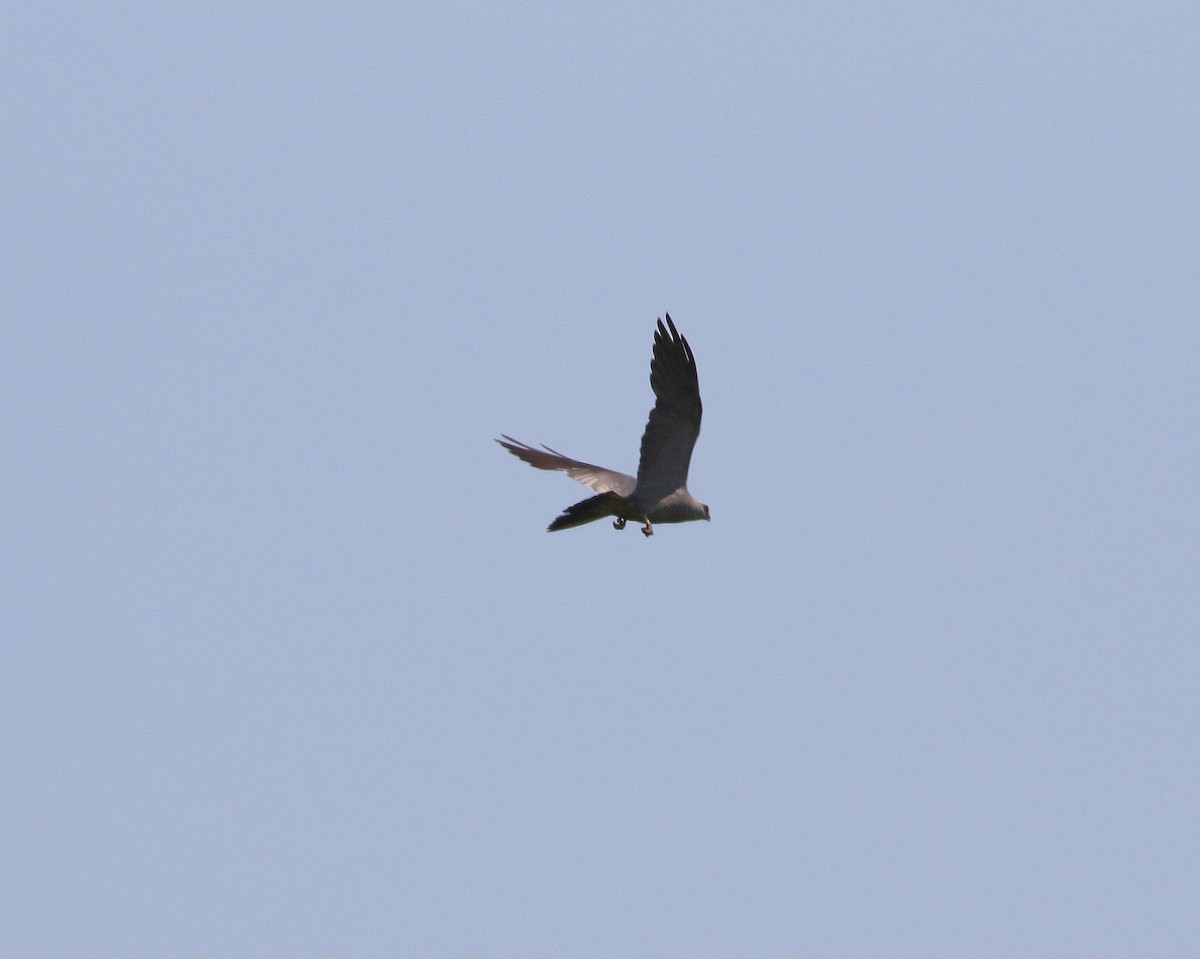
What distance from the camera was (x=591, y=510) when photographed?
87.0 feet

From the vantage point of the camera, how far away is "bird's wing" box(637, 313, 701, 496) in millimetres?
25953

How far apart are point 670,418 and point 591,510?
5.74 feet

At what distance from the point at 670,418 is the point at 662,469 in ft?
2.90

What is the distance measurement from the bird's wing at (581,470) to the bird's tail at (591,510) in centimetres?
15

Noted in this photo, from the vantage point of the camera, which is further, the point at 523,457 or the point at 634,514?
the point at 523,457

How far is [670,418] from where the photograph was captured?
26422 mm

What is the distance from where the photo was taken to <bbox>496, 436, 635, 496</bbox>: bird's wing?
27219 mm

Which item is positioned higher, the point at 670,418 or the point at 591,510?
the point at 670,418

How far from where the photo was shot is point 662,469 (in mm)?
26906

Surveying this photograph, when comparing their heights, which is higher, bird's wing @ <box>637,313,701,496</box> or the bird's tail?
bird's wing @ <box>637,313,701,496</box>

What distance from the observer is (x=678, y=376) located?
85.4 feet

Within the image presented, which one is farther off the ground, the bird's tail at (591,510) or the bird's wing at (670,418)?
the bird's wing at (670,418)

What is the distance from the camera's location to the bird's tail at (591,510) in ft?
86.5

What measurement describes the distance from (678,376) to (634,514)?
89.6 inches
